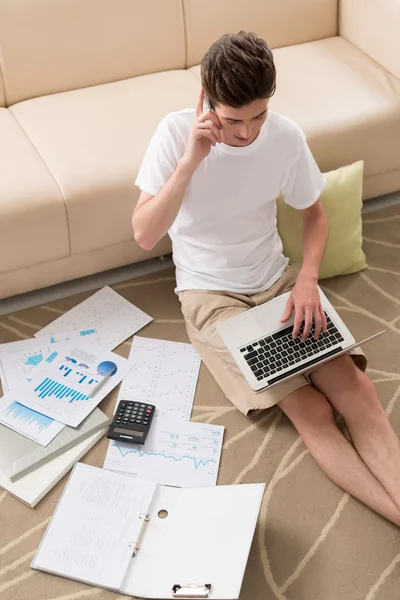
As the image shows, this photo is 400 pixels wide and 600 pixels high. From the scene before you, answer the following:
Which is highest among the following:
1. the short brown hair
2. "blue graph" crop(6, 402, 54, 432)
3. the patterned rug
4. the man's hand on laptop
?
the short brown hair

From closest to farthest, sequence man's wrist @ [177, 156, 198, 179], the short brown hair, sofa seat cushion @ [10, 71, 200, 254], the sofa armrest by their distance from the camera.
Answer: the short brown hair → man's wrist @ [177, 156, 198, 179] → sofa seat cushion @ [10, 71, 200, 254] → the sofa armrest

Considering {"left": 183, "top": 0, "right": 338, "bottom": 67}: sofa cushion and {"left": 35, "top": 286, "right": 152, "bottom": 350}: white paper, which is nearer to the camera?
{"left": 35, "top": 286, "right": 152, "bottom": 350}: white paper

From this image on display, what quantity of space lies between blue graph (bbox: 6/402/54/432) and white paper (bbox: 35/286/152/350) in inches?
11.9

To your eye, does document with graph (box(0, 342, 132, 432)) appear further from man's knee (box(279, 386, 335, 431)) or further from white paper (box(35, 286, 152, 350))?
man's knee (box(279, 386, 335, 431))

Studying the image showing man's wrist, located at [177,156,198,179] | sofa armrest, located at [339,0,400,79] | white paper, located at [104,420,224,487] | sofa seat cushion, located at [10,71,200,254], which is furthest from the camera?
sofa armrest, located at [339,0,400,79]

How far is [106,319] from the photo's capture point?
240cm

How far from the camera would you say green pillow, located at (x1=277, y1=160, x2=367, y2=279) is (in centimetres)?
241

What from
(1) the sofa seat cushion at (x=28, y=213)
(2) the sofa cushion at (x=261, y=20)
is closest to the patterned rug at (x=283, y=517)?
(1) the sofa seat cushion at (x=28, y=213)

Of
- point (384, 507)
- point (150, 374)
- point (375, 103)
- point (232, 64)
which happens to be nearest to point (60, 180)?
point (150, 374)

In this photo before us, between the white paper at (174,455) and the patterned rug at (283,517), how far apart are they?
0.04m

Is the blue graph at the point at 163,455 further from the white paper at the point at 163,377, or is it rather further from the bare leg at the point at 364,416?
the bare leg at the point at 364,416

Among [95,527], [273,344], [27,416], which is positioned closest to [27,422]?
[27,416]

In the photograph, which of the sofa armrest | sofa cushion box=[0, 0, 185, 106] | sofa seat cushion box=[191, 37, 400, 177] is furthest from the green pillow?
sofa cushion box=[0, 0, 185, 106]

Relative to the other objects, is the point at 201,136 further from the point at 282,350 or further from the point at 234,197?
the point at 282,350
